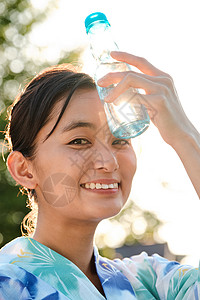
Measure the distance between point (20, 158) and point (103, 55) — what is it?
0.64m

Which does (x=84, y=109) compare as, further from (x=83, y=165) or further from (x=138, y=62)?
(x=138, y=62)

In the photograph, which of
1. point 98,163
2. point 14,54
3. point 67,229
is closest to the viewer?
point 98,163

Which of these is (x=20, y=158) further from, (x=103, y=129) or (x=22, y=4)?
(x=22, y=4)

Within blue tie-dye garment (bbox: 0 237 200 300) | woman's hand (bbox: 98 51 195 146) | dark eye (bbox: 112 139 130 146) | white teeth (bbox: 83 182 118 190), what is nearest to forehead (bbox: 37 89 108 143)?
dark eye (bbox: 112 139 130 146)

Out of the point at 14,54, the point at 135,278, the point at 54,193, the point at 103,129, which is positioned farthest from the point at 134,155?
the point at 14,54

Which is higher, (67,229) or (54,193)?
(54,193)

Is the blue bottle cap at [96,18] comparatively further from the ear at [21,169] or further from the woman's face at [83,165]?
the ear at [21,169]

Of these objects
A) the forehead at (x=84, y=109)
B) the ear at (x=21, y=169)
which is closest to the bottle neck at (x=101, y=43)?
the forehead at (x=84, y=109)

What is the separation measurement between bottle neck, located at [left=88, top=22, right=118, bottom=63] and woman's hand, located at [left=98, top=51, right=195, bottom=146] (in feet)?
0.82

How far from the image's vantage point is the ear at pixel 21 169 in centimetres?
237

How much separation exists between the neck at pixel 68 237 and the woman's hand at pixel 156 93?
70 cm

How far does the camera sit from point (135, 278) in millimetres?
2457

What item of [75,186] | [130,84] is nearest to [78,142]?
[75,186]

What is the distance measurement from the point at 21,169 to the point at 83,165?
41 cm
